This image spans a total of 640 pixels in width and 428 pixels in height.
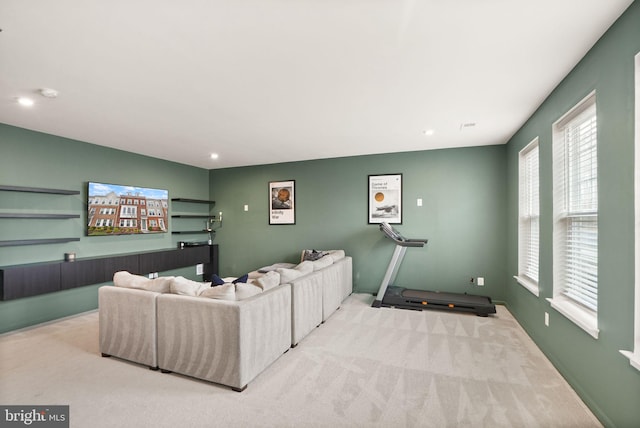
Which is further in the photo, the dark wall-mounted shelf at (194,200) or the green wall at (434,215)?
the dark wall-mounted shelf at (194,200)

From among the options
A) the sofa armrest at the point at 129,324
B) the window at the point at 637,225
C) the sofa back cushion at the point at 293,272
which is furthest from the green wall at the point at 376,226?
the sofa armrest at the point at 129,324

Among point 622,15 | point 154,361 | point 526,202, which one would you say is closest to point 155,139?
point 154,361

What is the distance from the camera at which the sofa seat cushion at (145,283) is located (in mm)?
2731

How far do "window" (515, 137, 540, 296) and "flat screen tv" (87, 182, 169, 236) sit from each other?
583cm

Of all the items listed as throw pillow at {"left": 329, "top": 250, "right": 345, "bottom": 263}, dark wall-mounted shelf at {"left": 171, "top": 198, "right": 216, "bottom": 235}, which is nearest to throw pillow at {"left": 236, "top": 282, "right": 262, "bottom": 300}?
throw pillow at {"left": 329, "top": 250, "right": 345, "bottom": 263}

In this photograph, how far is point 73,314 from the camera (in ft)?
13.6

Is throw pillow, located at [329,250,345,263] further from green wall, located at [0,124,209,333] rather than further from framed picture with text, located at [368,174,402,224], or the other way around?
green wall, located at [0,124,209,333]

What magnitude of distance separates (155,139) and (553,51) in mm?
4631

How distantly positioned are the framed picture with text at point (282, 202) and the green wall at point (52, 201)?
241 cm

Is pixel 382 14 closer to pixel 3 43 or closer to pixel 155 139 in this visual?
pixel 3 43

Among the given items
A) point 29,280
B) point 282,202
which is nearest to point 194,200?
point 282,202

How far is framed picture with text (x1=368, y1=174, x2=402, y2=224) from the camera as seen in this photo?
521 centimetres

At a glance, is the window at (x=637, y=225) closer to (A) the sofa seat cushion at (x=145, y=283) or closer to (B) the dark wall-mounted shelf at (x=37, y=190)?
(A) the sofa seat cushion at (x=145, y=283)

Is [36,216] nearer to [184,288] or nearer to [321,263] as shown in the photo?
[184,288]
